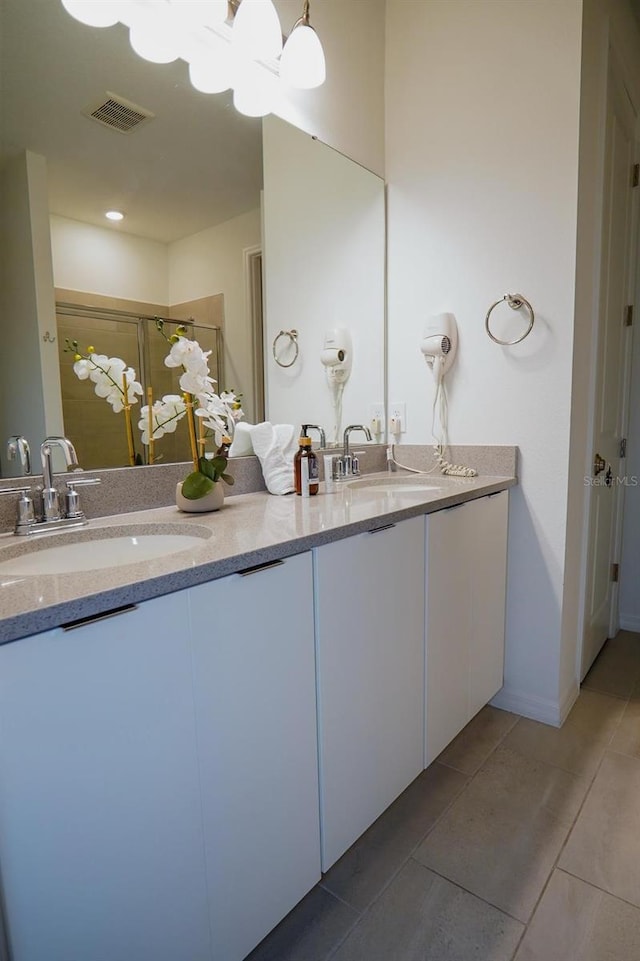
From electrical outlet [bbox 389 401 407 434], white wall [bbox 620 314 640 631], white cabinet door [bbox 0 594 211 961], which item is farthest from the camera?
white wall [bbox 620 314 640 631]

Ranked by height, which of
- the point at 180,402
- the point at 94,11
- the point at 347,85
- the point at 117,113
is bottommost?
the point at 180,402

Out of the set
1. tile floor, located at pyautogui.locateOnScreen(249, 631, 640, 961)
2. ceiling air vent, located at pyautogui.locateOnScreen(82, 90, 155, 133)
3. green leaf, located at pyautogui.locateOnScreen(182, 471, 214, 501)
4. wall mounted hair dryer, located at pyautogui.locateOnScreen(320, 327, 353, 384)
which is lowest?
tile floor, located at pyautogui.locateOnScreen(249, 631, 640, 961)

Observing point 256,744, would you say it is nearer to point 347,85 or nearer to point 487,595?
point 487,595

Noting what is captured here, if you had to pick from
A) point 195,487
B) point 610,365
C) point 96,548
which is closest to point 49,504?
point 96,548

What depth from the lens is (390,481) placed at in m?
1.89

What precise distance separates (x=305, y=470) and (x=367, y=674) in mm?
603

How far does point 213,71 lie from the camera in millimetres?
1420

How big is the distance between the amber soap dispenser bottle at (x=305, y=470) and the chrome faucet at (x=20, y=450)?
699 mm

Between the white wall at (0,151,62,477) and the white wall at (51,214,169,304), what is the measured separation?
0.03m

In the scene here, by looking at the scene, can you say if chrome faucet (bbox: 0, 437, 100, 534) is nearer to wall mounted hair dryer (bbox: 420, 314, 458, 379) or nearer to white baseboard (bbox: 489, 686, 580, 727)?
wall mounted hair dryer (bbox: 420, 314, 458, 379)

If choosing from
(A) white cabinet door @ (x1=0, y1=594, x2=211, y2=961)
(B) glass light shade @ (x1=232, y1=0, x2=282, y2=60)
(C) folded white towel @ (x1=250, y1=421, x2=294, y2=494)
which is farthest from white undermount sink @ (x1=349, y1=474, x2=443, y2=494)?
(B) glass light shade @ (x1=232, y1=0, x2=282, y2=60)

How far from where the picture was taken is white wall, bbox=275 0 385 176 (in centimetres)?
168

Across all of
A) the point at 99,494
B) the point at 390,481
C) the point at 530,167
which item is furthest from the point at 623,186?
the point at 99,494

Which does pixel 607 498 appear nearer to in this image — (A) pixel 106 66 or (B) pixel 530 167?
(B) pixel 530 167
